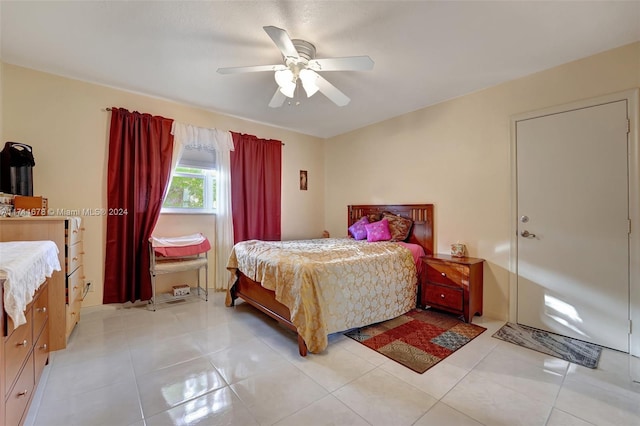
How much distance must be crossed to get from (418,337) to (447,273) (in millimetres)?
836

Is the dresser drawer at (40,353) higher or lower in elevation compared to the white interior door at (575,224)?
lower

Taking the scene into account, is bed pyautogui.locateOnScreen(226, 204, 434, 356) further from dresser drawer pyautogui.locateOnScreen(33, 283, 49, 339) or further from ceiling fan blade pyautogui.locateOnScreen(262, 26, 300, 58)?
ceiling fan blade pyautogui.locateOnScreen(262, 26, 300, 58)

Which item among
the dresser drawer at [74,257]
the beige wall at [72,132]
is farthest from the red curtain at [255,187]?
the dresser drawer at [74,257]

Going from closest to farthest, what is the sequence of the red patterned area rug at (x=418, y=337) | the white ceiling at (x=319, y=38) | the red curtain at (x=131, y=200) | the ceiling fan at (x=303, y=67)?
the white ceiling at (x=319, y=38)
the ceiling fan at (x=303, y=67)
the red patterned area rug at (x=418, y=337)
the red curtain at (x=131, y=200)

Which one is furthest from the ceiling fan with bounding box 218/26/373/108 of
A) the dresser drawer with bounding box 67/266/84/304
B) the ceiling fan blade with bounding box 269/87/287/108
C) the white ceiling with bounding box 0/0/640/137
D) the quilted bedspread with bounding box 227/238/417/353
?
the dresser drawer with bounding box 67/266/84/304

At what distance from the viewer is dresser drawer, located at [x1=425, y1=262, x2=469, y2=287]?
278 cm

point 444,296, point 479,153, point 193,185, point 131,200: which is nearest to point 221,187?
point 193,185

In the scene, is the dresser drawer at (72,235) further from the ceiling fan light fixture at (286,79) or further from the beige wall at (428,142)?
the ceiling fan light fixture at (286,79)

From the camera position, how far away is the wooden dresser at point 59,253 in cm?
200

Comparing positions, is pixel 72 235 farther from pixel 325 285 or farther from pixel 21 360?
pixel 325 285

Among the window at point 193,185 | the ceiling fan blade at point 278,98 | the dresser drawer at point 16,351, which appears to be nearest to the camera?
the dresser drawer at point 16,351

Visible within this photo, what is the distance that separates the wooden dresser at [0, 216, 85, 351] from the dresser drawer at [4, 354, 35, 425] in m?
0.76

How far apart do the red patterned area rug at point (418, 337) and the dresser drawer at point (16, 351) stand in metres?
2.15

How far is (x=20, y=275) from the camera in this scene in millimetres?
1094
